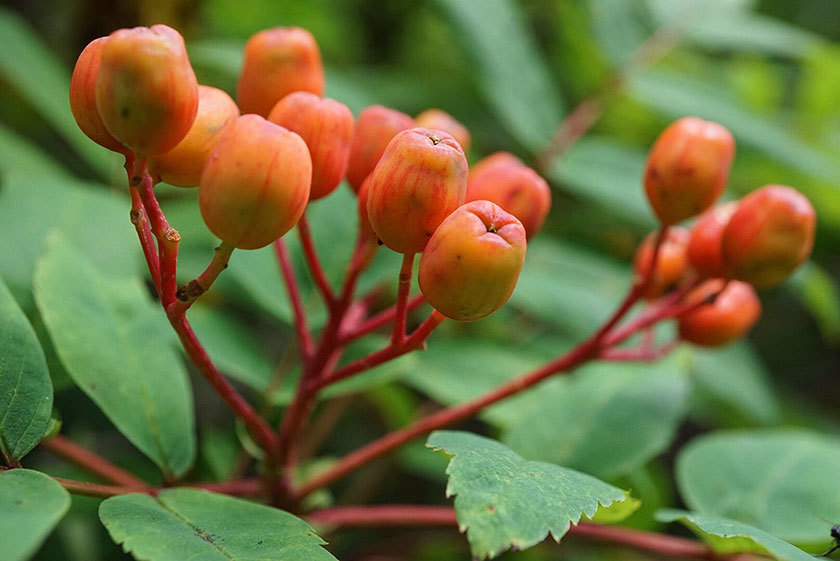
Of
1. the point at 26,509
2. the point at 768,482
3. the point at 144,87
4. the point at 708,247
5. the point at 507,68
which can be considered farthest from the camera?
the point at 507,68

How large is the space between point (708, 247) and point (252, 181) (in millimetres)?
629

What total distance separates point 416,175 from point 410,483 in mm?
1478

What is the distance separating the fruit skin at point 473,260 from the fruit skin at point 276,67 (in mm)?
337

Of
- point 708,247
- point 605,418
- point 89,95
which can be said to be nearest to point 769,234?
point 708,247

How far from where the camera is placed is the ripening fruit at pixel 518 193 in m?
0.94

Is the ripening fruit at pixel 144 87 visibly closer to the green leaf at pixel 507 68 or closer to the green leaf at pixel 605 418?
the green leaf at pixel 605 418

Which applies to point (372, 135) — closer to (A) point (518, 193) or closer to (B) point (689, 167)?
(A) point (518, 193)

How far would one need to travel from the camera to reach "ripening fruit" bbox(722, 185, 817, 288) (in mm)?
977

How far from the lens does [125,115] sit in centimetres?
70

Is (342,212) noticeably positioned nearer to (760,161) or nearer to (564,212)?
(564,212)

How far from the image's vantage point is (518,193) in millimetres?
943

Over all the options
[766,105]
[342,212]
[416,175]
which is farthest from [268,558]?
[766,105]

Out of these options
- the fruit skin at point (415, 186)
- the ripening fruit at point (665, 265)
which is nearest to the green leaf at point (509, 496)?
the fruit skin at point (415, 186)

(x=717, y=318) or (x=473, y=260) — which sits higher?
(x=473, y=260)
